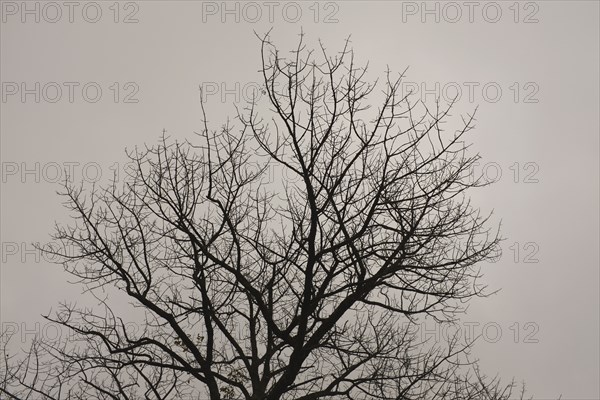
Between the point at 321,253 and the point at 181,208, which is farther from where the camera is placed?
the point at 181,208

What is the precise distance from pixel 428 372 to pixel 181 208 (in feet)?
13.6

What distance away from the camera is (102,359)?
1014cm

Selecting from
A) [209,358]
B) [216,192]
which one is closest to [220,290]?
[209,358]

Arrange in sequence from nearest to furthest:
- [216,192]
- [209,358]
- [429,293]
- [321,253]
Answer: [321,253], [429,293], [216,192], [209,358]

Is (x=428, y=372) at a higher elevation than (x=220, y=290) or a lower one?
lower

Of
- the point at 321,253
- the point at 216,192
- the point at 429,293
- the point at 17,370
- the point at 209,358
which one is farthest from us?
the point at 17,370

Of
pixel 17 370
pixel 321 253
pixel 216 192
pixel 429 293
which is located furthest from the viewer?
pixel 17 370

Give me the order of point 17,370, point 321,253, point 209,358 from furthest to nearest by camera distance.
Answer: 1. point 17,370
2. point 209,358
3. point 321,253

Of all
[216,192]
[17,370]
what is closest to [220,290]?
[216,192]

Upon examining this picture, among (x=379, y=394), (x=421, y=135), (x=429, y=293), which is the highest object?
(x=421, y=135)

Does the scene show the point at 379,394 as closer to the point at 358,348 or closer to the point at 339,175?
the point at 358,348

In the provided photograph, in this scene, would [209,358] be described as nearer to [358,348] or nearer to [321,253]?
[358,348]

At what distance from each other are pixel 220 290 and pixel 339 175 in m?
3.11

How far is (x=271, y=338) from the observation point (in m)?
10.5
